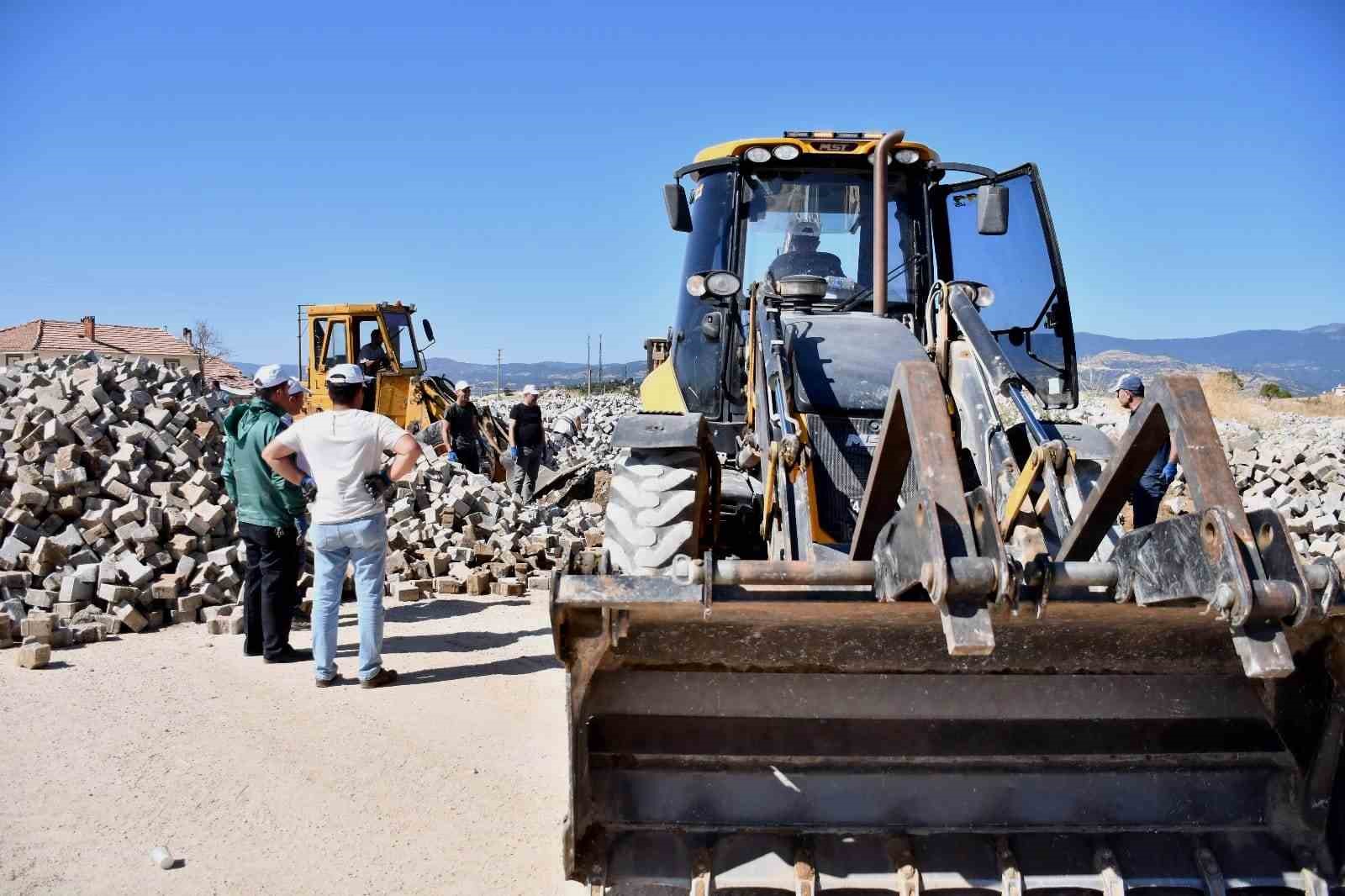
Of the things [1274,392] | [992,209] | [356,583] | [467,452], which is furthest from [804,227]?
[1274,392]

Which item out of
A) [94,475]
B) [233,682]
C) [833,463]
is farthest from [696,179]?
[94,475]

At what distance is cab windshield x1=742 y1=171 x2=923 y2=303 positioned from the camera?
6262 millimetres

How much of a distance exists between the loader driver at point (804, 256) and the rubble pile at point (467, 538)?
122 inches

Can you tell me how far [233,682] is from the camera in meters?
6.23

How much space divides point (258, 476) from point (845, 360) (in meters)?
3.72

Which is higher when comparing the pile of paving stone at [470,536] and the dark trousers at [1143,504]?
the dark trousers at [1143,504]

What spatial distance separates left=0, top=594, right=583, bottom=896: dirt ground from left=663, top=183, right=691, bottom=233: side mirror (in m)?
2.90

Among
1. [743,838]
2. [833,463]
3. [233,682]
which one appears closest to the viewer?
[743,838]

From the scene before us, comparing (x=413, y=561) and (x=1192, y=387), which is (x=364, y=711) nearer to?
(x=413, y=561)

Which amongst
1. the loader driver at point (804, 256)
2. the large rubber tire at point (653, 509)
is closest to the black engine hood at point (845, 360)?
the loader driver at point (804, 256)

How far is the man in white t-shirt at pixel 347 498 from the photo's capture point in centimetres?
597

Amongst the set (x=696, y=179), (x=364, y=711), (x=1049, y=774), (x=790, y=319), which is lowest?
(x=364, y=711)

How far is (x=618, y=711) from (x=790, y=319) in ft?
8.66

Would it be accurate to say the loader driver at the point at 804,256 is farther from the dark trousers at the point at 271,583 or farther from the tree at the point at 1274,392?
the tree at the point at 1274,392
